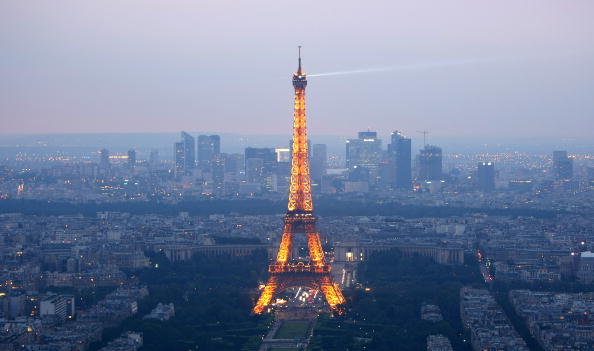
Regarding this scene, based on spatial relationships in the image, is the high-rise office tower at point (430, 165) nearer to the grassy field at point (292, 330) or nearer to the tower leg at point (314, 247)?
the tower leg at point (314, 247)

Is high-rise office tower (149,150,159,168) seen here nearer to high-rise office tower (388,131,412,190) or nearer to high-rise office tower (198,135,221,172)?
high-rise office tower (198,135,221,172)

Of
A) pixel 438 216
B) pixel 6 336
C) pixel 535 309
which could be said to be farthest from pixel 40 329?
pixel 438 216

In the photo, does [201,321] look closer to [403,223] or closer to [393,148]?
[403,223]

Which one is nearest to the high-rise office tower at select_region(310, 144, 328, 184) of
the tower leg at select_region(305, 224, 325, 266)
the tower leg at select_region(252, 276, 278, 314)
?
the tower leg at select_region(305, 224, 325, 266)

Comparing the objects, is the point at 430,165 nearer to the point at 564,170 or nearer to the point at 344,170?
the point at 564,170

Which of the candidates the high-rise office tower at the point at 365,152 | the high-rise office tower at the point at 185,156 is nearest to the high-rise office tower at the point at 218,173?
the high-rise office tower at the point at 185,156

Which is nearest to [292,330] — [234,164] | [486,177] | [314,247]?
[314,247]
